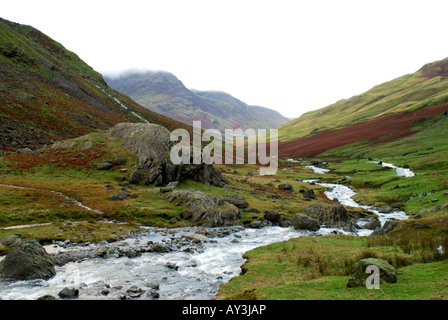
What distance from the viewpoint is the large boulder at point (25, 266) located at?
2262 cm

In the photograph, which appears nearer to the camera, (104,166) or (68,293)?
(68,293)

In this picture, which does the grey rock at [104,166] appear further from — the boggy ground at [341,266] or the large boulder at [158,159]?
the boggy ground at [341,266]

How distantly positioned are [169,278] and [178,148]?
1751 inches

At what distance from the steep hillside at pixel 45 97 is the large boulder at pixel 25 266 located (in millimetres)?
65547

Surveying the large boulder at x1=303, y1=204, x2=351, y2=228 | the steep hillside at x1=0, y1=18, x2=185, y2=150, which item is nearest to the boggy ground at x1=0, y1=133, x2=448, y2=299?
the large boulder at x1=303, y1=204, x2=351, y2=228

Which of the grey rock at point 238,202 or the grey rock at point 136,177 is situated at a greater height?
the grey rock at point 136,177

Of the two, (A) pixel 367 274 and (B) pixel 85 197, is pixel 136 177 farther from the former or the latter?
(A) pixel 367 274

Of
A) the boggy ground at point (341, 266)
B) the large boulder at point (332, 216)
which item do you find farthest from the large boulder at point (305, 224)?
the boggy ground at point (341, 266)

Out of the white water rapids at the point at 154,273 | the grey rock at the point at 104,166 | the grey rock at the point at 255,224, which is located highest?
the grey rock at the point at 104,166

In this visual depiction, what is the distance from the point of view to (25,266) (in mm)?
22891

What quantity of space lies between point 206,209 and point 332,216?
24.5 meters

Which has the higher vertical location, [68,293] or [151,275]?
[68,293]

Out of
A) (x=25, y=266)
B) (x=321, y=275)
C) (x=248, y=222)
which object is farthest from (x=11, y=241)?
(x=248, y=222)
